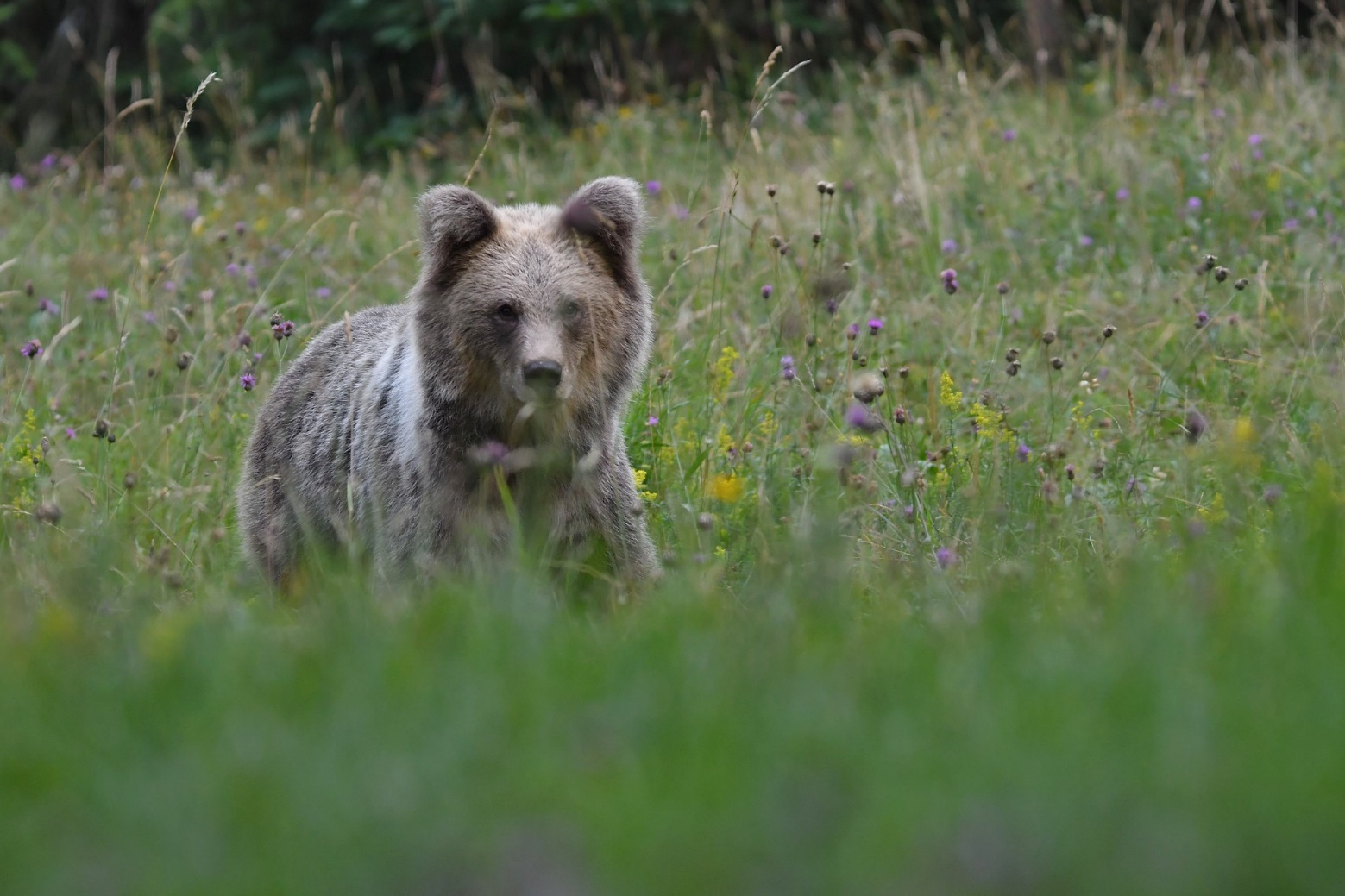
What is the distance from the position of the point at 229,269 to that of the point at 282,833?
6.00 meters

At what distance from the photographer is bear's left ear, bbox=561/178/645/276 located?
4.88 m

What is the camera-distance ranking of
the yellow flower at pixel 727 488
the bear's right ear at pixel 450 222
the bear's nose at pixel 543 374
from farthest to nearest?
the bear's right ear at pixel 450 222 < the bear's nose at pixel 543 374 < the yellow flower at pixel 727 488

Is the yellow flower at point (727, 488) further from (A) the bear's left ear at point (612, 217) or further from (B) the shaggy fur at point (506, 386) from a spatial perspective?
(A) the bear's left ear at point (612, 217)

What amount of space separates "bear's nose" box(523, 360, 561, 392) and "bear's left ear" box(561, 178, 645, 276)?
0.70 m

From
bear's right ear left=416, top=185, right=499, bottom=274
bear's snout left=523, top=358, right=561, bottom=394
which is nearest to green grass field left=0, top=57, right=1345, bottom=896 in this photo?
bear's snout left=523, top=358, right=561, bottom=394

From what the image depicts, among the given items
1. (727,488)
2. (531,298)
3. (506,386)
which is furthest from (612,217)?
(727,488)

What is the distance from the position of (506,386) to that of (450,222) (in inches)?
23.6

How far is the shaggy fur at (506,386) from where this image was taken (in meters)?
4.55

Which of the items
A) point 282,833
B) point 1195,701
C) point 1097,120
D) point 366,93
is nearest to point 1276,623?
point 1195,701

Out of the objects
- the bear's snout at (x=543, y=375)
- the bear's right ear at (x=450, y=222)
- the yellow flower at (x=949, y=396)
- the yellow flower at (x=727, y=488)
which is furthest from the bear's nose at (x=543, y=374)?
the yellow flower at (x=949, y=396)

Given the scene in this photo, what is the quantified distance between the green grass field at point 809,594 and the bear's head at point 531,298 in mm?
452

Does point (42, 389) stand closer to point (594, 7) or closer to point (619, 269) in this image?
point (619, 269)

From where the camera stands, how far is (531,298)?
465 centimetres

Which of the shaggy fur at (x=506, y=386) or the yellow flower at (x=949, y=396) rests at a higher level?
the shaggy fur at (x=506, y=386)
